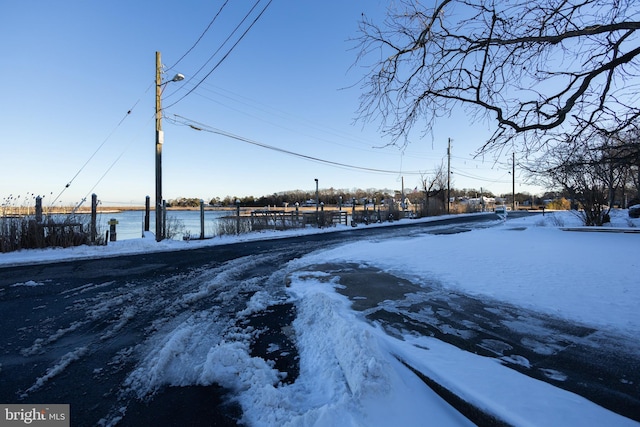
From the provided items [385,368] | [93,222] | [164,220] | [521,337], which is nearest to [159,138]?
[164,220]

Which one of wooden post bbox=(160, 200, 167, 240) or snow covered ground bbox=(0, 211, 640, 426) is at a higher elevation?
wooden post bbox=(160, 200, 167, 240)

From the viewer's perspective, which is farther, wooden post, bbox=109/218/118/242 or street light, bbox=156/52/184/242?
street light, bbox=156/52/184/242

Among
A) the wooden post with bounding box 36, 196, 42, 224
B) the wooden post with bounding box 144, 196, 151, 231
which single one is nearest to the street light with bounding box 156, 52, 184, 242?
A: the wooden post with bounding box 144, 196, 151, 231

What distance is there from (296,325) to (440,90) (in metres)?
3.53

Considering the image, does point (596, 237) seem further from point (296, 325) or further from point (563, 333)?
point (296, 325)

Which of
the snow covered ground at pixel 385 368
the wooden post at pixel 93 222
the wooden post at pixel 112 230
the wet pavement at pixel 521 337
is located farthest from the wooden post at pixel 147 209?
the wet pavement at pixel 521 337

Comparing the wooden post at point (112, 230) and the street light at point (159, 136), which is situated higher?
the street light at point (159, 136)

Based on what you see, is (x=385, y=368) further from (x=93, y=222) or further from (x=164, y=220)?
(x=164, y=220)

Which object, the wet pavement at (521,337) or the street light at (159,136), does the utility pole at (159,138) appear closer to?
the street light at (159,136)

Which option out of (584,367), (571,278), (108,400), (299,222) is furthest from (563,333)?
(299,222)

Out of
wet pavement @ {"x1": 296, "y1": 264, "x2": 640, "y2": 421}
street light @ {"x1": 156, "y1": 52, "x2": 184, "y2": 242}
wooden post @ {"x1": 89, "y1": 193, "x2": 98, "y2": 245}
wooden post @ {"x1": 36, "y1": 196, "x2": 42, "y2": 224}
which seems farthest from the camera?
street light @ {"x1": 156, "y1": 52, "x2": 184, "y2": 242}

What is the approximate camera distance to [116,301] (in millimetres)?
5188

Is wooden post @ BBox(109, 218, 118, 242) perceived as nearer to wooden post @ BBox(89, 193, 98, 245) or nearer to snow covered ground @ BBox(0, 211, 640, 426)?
wooden post @ BBox(89, 193, 98, 245)

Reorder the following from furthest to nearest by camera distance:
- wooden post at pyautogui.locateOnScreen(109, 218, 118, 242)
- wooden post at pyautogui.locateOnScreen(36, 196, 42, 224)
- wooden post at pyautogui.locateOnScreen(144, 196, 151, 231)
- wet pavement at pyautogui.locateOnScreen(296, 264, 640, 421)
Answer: wooden post at pyautogui.locateOnScreen(144, 196, 151, 231), wooden post at pyautogui.locateOnScreen(109, 218, 118, 242), wooden post at pyautogui.locateOnScreen(36, 196, 42, 224), wet pavement at pyautogui.locateOnScreen(296, 264, 640, 421)
